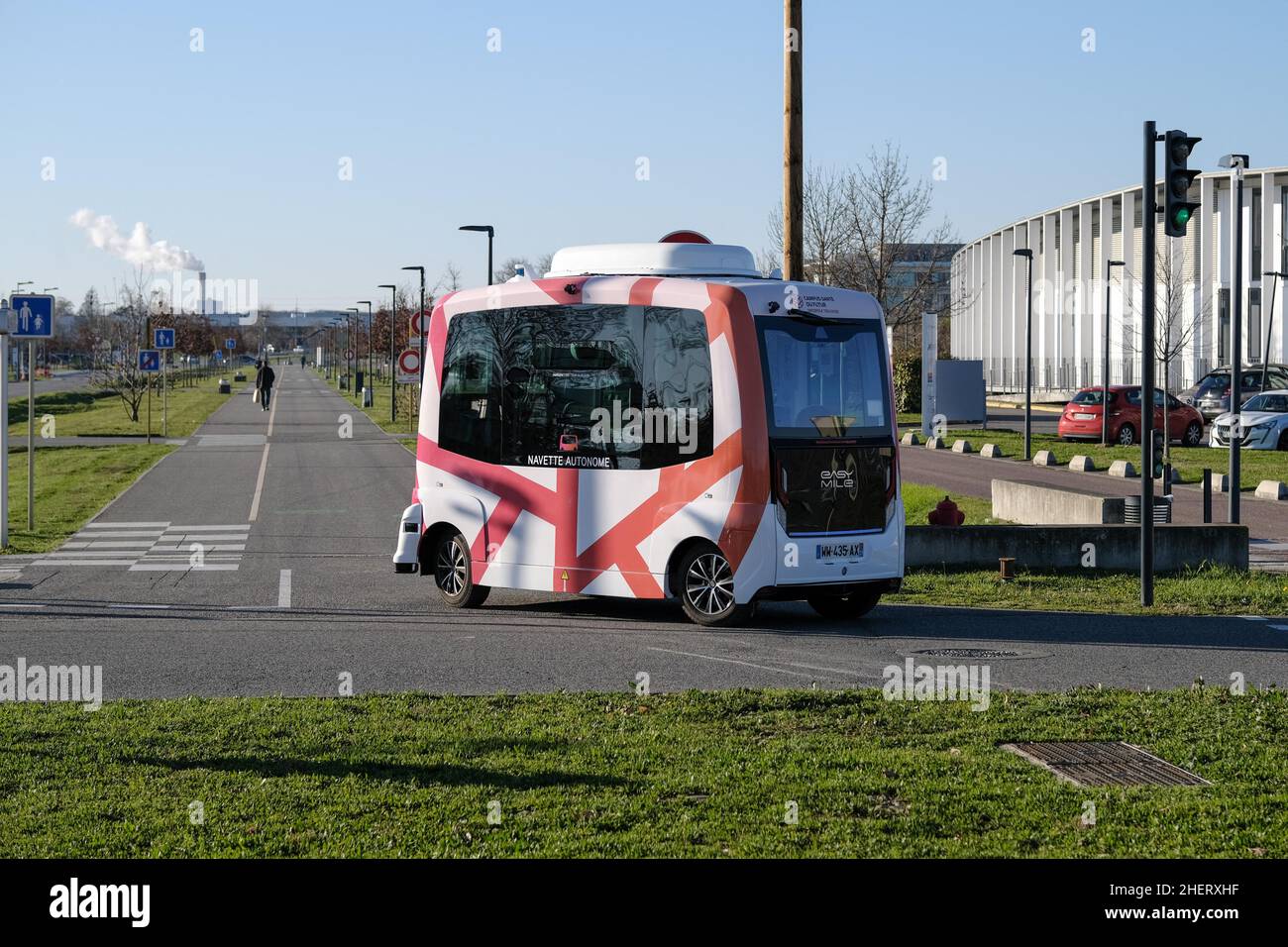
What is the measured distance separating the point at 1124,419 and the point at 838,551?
29.6m

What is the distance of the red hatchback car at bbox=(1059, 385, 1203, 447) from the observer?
135ft

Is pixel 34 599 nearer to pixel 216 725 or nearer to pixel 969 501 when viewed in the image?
pixel 216 725

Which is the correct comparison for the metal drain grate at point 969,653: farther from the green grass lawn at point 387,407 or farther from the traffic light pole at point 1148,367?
the green grass lawn at point 387,407

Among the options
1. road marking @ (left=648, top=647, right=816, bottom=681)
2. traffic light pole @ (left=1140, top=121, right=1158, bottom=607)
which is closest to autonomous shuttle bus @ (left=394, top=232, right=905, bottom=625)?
road marking @ (left=648, top=647, right=816, bottom=681)

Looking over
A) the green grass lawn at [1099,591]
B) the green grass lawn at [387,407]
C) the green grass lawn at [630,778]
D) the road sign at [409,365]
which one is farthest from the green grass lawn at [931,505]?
the green grass lawn at [387,407]

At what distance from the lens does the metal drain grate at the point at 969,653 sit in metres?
12.0

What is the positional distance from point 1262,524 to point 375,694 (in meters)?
17.3

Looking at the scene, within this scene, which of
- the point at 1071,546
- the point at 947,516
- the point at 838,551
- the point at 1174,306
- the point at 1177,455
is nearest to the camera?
the point at 838,551

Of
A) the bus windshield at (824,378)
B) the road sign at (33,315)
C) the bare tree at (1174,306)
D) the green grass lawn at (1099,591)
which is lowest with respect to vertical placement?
the green grass lawn at (1099,591)

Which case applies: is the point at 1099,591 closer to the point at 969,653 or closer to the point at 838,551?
the point at 838,551

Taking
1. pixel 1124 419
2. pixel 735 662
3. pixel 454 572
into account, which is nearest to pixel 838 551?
pixel 735 662

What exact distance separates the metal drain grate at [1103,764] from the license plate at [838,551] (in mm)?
5322
